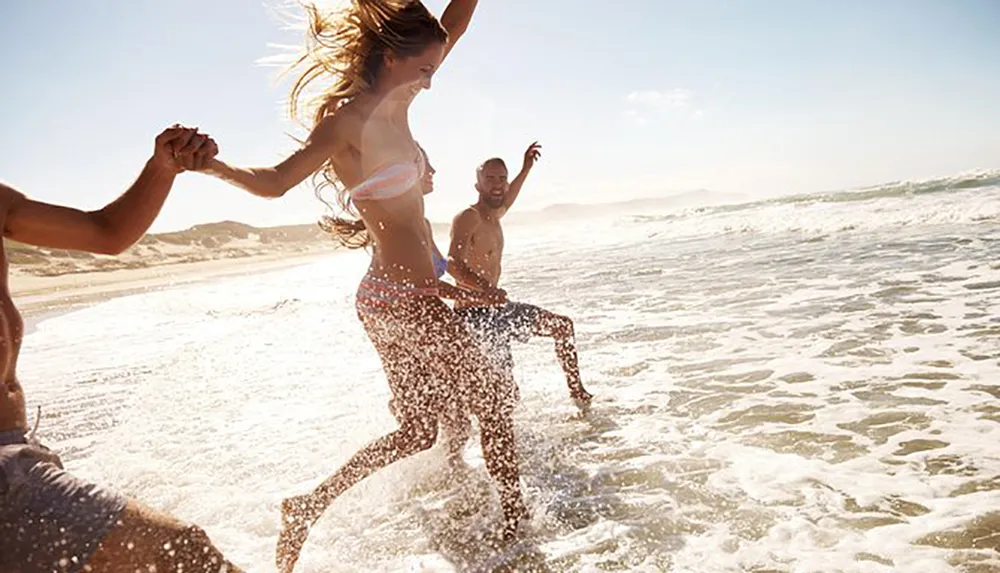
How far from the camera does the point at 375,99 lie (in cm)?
286

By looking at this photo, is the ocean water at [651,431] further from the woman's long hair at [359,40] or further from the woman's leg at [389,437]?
the woman's long hair at [359,40]

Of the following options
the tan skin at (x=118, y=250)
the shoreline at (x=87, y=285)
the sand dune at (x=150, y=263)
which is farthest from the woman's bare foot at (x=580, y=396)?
the shoreline at (x=87, y=285)

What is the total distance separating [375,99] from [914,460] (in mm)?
3168

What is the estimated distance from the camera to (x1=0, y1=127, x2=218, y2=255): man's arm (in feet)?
5.59

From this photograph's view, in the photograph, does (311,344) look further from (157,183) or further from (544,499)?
(157,183)

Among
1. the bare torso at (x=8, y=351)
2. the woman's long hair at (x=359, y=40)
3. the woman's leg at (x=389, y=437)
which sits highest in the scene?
the woman's long hair at (x=359, y=40)

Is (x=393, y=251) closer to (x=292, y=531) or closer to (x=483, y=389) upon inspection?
(x=483, y=389)

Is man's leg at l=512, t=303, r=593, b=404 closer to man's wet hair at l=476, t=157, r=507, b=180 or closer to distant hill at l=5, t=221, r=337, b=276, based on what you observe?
man's wet hair at l=476, t=157, r=507, b=180

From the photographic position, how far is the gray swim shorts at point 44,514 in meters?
1.48

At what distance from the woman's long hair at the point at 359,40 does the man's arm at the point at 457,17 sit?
75cm

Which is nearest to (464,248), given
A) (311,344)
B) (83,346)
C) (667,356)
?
(667,356)

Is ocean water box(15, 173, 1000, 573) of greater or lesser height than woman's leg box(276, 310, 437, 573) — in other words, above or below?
below

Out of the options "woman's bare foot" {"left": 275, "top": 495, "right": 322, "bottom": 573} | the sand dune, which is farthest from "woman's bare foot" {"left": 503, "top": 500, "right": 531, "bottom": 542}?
the sand dune

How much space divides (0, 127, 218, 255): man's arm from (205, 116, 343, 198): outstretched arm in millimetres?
214
